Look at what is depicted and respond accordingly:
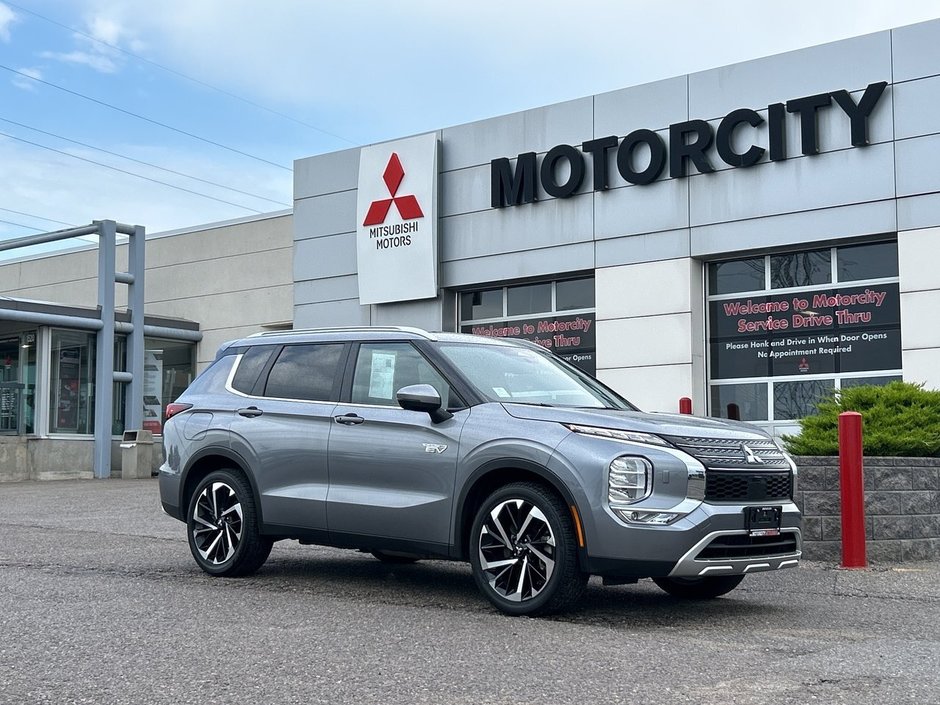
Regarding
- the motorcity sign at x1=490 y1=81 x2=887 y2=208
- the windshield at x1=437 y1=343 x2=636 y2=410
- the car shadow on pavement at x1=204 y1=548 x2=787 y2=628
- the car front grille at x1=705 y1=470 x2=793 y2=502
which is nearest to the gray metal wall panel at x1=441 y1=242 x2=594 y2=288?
the motorcity sign at x1=490 y1=81 x2=887 y2=208

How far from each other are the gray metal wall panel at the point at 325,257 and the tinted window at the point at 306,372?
41.6ft

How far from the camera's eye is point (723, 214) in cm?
1695

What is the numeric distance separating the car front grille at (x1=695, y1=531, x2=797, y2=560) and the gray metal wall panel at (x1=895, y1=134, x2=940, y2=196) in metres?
9.36

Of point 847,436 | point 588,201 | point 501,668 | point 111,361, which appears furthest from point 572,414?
point 111,361

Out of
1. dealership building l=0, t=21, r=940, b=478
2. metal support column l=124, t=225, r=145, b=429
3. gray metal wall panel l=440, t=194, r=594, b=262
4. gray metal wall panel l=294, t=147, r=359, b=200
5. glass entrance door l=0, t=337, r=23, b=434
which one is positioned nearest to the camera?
dealership building l=0, t=21, r=940, b=478

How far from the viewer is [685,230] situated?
1736 centimetres

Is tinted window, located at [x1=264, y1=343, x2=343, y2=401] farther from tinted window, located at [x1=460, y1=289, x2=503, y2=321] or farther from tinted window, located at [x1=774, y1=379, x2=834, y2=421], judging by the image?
tinted window, located at [x1=460, y1=289, x2=503, y2=321]

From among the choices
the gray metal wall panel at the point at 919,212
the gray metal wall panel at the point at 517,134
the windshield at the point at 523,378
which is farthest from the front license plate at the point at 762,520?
the gray metal wall panel at the point at 517,134

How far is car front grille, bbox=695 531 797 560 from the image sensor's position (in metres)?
6.76

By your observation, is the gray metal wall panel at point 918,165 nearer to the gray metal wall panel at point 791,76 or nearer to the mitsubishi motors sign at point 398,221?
the gray metal wall panel at point 791,76

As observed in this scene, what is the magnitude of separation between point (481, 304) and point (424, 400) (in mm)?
12939

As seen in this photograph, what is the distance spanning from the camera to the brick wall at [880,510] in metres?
9.91

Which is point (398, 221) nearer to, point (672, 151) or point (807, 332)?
→ point (672, 151)

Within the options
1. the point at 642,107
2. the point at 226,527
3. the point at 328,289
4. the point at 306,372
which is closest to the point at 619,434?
the point at 306,372
